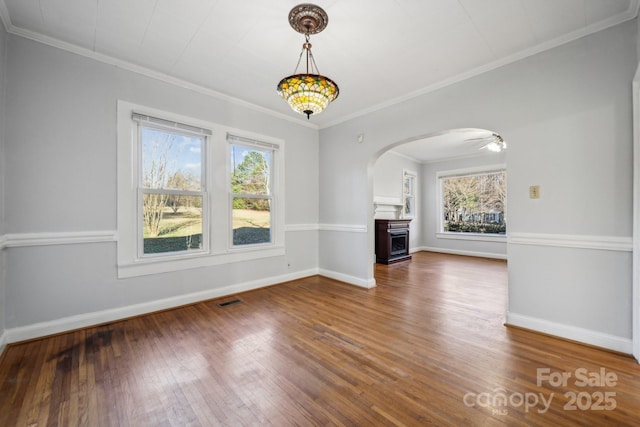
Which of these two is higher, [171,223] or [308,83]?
[308,83]

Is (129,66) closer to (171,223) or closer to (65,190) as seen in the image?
(65,190)

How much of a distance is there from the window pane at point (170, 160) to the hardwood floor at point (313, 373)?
1.58 metres

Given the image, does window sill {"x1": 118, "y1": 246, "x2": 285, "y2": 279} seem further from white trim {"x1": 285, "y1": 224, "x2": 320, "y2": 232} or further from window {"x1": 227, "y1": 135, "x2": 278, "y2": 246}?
white trim {"x1": 285, "y1": 224, "x2": 320, "y2": 232}

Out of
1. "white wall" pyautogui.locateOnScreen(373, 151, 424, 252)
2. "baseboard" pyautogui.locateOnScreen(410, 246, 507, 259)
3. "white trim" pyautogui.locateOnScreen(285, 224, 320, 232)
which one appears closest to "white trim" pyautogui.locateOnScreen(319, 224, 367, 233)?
"white trim" pyautogui.locateOnScreen(285, 224, 320, 232)

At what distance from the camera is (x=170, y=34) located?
2.36 m

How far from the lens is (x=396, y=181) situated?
6980 millimetres

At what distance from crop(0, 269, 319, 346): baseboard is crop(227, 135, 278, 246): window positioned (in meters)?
0.68

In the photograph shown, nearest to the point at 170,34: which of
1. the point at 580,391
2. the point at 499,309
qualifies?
the point at 580,391

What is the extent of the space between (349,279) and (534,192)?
8.83 feet

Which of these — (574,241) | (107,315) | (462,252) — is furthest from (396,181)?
(107,315)

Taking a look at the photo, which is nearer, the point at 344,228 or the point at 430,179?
the point at 344,228

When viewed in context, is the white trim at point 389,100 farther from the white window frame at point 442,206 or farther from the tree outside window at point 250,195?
the white window frame at point 442,206

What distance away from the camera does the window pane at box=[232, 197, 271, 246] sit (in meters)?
3.80

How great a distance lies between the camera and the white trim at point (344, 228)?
411 cm
